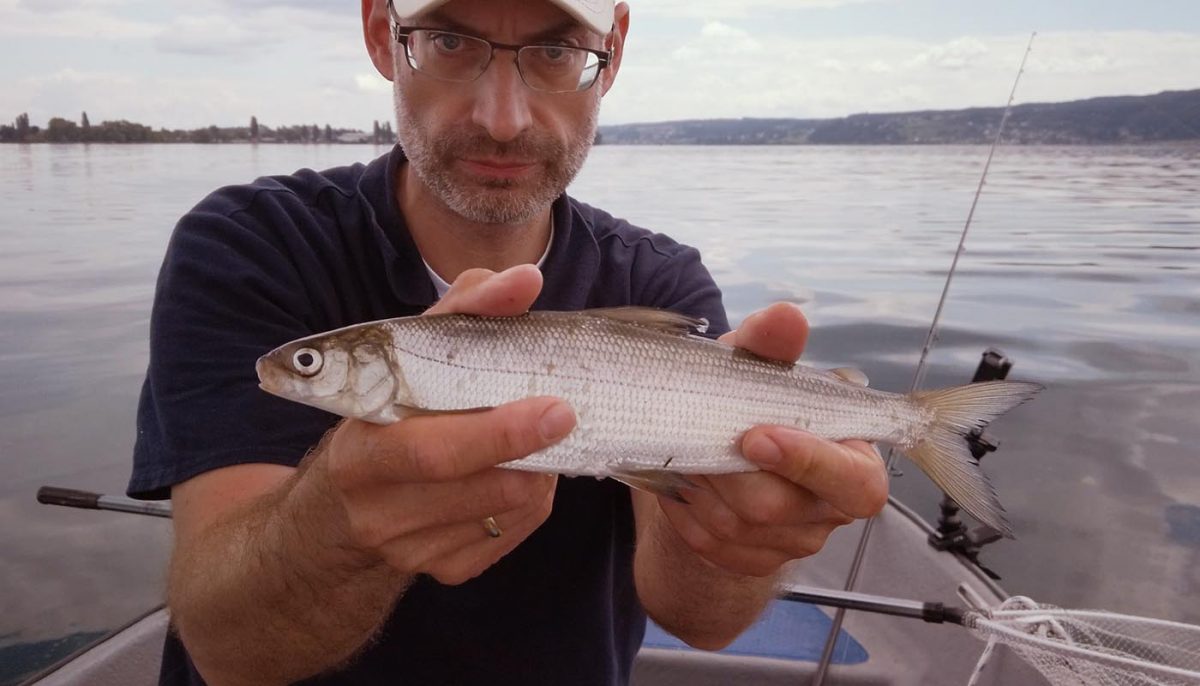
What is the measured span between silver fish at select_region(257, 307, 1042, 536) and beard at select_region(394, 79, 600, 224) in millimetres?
747

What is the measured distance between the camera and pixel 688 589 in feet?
9.04

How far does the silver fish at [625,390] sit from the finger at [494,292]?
5.2 inches

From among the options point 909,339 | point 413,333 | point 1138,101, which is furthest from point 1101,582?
point 1138,101

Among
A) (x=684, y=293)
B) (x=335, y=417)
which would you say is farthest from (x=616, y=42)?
(x=335, y=417)

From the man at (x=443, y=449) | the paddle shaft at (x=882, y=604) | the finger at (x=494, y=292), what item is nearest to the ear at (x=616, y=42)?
the man at (x=443, y=449)

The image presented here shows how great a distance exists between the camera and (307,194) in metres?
2.99

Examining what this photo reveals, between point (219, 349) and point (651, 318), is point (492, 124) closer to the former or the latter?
point (651, 318)

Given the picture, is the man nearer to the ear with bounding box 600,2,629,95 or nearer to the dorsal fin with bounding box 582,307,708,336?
the ear with bounding box 600,2,629,95

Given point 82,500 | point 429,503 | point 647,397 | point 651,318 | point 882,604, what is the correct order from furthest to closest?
point 82,500 < point 882,604 < point 651,318 < point 647,397 < point 429,503

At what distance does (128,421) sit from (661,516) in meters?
8.31

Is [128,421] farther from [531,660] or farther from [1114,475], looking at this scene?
[1114,475]

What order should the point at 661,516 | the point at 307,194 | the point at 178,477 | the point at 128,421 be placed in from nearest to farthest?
1. the point at 178,477
2. the point at 661,516
3. the point at 307,194
4. the point at 128,421

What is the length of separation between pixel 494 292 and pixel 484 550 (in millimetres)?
651

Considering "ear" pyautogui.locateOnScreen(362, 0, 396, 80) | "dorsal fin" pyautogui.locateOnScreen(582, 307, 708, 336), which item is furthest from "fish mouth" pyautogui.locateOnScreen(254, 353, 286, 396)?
"ear" pyautogui.locateOnScreen(362, 0, 396, 80)
